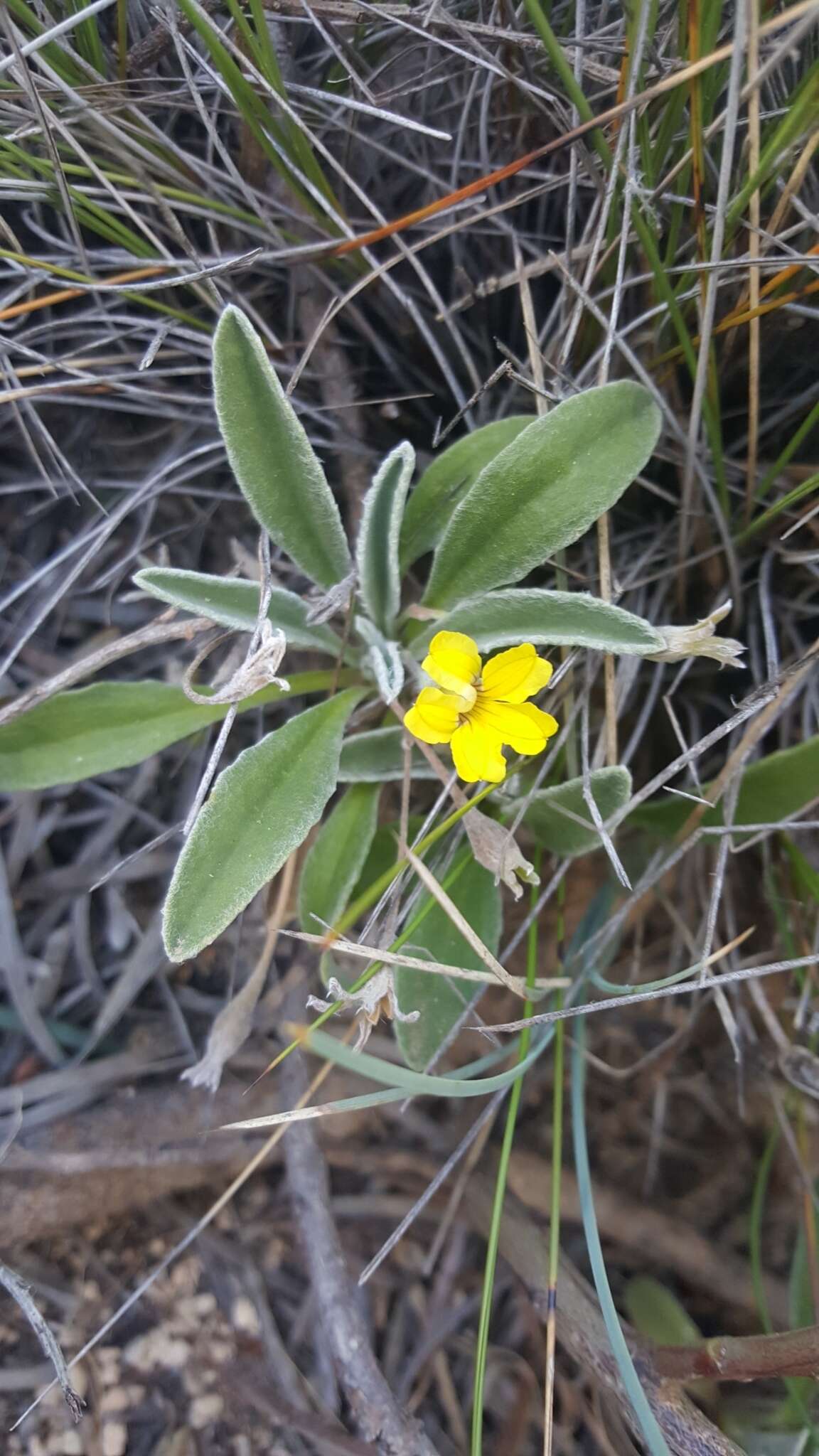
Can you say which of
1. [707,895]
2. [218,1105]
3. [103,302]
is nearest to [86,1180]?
Result: [218,1105]

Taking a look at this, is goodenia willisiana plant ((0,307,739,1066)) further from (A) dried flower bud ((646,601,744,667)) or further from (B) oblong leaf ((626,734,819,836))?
(B) oblong leaf ((626,734,819,836))

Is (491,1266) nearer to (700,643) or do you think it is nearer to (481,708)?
(481,708)

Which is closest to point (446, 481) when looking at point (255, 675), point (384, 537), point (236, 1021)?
point (384, 537)

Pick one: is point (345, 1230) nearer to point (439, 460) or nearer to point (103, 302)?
point (439, 460)

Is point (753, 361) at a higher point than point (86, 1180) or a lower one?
higher

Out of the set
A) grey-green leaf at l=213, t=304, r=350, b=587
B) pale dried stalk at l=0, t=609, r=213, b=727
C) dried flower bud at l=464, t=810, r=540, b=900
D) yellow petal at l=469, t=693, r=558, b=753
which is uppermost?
grey-green leaf at l=213, t=304, r=350, b=587

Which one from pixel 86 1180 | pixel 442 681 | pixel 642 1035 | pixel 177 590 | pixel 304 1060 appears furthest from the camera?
pixel 642 1035

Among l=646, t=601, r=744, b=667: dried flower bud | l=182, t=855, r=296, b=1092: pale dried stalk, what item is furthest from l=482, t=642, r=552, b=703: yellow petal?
l=182, t=855, r=296, b=1092: pale dried stalk
